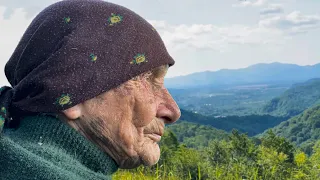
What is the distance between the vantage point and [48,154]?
4.82ft

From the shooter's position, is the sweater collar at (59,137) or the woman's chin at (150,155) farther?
the woman's chin at (150,155)

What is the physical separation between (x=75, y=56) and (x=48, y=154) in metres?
0.32

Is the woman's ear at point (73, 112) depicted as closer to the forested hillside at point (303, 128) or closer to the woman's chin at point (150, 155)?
the woman's chin at point (150, 155)

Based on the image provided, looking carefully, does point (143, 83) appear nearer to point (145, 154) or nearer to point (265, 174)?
point (145, 154)

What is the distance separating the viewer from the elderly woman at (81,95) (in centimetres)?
148

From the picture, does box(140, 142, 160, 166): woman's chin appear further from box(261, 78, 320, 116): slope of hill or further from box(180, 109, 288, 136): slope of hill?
box(261, 78, 320, 116): slope of hill

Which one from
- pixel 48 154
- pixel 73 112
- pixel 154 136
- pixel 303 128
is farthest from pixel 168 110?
pixel 303 128

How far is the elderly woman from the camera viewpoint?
58.2 inches

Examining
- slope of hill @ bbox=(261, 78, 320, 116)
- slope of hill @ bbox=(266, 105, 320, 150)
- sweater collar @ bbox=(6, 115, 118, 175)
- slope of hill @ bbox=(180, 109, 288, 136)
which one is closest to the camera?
sweater collar @ bbox=(6, 115, 118, 175)

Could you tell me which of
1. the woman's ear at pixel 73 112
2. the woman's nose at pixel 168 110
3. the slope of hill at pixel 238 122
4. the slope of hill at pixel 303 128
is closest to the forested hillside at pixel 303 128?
the slope of hill at pixel 303 128

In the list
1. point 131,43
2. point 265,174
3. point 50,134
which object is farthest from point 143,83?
point 265,174

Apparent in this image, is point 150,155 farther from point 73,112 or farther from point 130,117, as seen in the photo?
point 73,112

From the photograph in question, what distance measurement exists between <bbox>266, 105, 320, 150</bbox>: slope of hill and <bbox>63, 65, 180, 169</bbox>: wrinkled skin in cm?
7778

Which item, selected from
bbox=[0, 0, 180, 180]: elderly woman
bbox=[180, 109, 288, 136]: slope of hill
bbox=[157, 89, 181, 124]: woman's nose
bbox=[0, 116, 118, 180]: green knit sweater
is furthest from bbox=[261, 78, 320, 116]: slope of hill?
bbox=[0, 116, 118, 180]: green knit sweater
